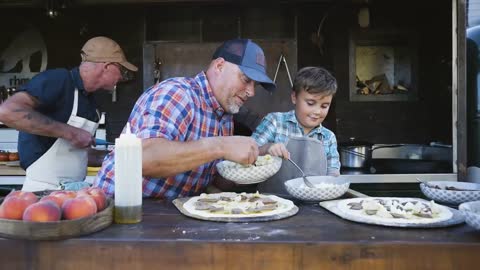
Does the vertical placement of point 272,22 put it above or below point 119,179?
above

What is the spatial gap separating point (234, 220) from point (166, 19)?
16.1 ft

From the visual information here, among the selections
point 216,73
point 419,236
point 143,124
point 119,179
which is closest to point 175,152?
point 143,124

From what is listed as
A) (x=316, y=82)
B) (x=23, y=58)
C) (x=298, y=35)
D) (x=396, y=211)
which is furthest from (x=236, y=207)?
(x=23, y=58)

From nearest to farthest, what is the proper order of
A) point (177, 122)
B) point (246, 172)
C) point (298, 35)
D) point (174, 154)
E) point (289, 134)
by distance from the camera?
point (174, 154) → point (246, 172) → point (177, 122) → point (289, 134) → point (298, 35)

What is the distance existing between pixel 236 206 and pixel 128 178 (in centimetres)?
43

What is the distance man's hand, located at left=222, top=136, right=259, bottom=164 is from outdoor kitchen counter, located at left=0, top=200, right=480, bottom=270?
1.81ft

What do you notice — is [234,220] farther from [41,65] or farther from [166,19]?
[41,65]

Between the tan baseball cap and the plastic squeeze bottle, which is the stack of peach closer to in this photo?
the plastic squeeze bottle

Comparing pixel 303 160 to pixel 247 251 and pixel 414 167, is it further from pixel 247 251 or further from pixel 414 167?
pixel 414 167

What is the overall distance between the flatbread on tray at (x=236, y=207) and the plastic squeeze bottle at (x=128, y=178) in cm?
20

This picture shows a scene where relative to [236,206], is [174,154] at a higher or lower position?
higher

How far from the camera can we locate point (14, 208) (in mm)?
1354

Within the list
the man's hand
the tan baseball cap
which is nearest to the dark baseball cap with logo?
the man's hand

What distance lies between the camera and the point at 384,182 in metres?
4.09
